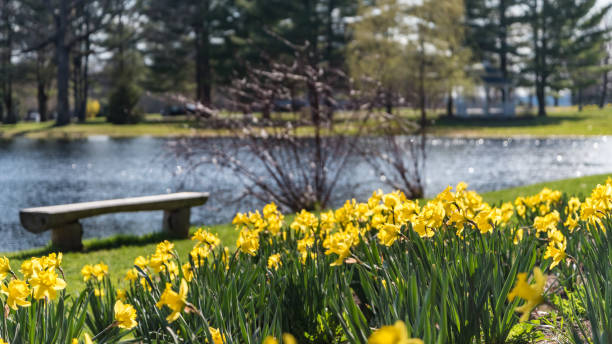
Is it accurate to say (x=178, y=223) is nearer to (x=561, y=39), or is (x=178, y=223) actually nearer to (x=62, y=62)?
(x=62, y=62)

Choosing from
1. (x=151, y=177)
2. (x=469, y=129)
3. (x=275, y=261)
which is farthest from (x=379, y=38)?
(x=275, y=261)

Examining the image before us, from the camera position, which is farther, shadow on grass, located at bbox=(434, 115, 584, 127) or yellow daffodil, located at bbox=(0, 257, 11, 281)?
shadow on grass, located at bbox=(434, 115, 584, 127)

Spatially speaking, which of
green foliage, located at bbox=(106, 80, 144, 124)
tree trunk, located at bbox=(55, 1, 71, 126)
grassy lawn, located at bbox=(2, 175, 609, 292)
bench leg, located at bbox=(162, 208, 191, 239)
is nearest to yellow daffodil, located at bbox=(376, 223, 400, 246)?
grassy lawn, located at bbox=(2, 175, 609, 292)

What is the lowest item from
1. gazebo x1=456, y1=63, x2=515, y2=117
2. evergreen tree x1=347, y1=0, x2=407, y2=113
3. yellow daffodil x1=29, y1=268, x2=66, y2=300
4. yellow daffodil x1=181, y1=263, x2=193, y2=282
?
yellow daffodil x1=181, y1=263, x2=193, y2=282

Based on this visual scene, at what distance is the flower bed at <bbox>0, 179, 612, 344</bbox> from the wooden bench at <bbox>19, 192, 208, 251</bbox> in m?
2.91

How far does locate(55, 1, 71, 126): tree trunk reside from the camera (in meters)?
33.6

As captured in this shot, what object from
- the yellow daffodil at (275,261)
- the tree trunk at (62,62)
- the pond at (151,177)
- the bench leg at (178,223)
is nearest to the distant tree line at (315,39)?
the tree trunk at (62,62)

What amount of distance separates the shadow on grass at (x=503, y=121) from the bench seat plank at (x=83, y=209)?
3064 centimetres

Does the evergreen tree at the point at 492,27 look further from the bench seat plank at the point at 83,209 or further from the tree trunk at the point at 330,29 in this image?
the bench seat plank at the point at 83,209

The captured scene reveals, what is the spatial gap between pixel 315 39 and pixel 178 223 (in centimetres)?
3201

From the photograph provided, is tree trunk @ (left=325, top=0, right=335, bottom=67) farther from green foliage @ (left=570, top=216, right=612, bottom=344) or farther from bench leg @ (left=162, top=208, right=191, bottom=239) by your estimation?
green foliage @ (left=570, top=216, right=612, bottom=344)

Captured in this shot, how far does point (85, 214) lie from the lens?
6.39m

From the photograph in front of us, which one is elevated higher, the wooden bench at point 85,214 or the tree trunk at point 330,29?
the tree trunk at point 330,29

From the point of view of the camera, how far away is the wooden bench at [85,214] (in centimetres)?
614
